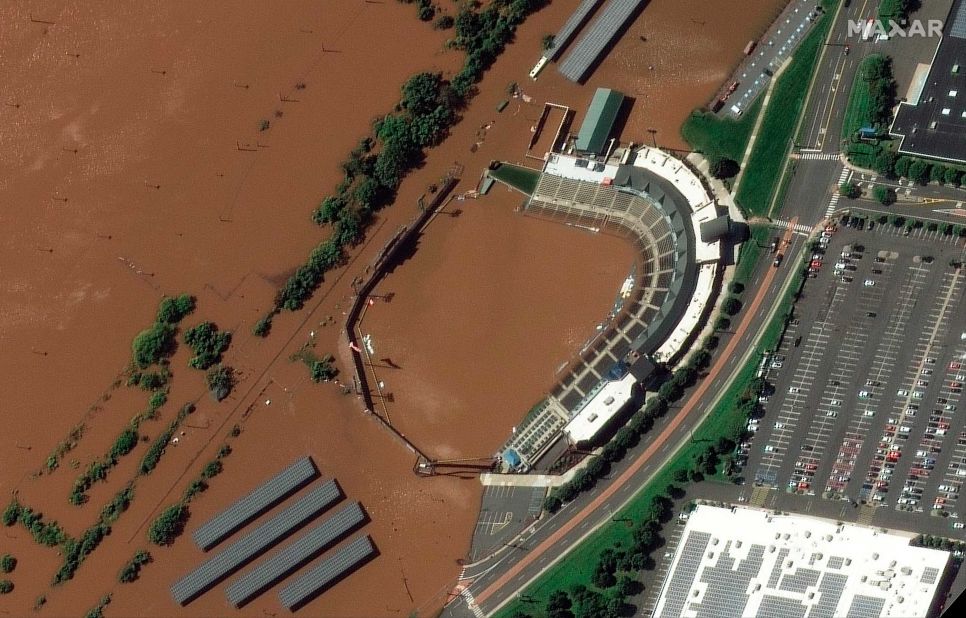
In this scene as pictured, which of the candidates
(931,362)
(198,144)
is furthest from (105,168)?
(931,362)

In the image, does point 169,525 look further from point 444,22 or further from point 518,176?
point 444,22

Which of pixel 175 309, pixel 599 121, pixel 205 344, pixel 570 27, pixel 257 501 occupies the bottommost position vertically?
pixel 257 501

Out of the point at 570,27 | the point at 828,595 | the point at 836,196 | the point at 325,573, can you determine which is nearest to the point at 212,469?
the point at 325,573

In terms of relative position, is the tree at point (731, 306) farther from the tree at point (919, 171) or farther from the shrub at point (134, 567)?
the shrub at point (134, 567)

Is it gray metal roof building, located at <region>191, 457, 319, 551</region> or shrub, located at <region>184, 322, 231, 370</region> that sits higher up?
shrub, located at <region>184, 322, 231, 370</region>

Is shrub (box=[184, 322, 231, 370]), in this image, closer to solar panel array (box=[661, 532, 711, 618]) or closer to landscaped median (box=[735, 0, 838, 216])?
solar panel array (box=[661, 532, 711, 618])

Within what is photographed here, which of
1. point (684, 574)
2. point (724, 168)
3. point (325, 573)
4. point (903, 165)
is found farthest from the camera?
point (325, 573)

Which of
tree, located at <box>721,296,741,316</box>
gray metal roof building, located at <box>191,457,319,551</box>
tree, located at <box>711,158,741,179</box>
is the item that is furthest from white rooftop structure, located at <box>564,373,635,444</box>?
gray metal roof building, located at <box>191,457,319,551</box>
